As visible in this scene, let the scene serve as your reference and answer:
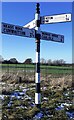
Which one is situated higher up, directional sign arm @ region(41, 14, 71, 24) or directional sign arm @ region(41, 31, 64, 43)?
directional sign arm @ region(41, 14, 71, 24)

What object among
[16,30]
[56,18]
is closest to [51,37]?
[56,18]

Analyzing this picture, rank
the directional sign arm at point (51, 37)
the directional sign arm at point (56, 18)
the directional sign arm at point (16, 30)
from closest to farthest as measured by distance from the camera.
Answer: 1. the directional sign arm at point (16, 30)
2. the directional sign arm at point (56, 18)
3. the directional sign arm at point (51, 37)

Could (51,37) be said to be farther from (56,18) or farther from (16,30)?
(16,30)

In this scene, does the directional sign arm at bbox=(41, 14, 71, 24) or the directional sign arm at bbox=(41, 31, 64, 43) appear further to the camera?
the directional sign arm at bbox=(41, 31, 64, 43)

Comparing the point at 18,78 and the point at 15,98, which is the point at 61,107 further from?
the point at 18,78

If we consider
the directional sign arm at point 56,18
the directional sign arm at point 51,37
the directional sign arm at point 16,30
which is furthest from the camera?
the directional sign arm at point 51,37

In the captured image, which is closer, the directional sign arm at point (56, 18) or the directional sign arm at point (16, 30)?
the directional sign arm at point (16, 30)

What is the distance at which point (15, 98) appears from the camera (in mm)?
6684

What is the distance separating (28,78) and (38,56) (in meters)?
5.63

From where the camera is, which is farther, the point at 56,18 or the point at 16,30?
the point at 56,18

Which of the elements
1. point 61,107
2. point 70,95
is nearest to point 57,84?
point 70,95

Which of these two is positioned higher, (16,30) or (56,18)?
(56,18)

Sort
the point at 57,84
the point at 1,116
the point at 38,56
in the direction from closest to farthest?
the point at 1,116
the point at 38,56
the point at 57,84

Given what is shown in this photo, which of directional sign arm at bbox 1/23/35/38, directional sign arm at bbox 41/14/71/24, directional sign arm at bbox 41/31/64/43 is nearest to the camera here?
directional sign arm at bbox 1/23/35/38
